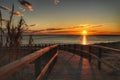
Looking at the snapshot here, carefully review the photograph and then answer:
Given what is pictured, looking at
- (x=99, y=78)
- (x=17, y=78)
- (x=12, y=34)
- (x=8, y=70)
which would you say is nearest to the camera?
(x=8, y=70)

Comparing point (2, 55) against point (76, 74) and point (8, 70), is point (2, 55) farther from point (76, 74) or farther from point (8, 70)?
point (76, 74)

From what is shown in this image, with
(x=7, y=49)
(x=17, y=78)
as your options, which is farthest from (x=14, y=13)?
(x=17, y=78)

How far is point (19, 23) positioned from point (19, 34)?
0.31 meters

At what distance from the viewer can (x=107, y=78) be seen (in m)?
8.33

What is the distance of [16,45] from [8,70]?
2.97m

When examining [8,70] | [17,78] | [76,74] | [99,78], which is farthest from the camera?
[76,74]

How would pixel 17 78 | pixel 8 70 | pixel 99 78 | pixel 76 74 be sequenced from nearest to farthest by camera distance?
1. pixel 8 70
2. pixel 17 78
3. pixel 99 78
4. pixel 76 74

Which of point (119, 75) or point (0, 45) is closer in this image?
point (0, 45)

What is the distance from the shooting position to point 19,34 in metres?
5.31

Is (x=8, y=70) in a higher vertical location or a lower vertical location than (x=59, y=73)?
higher

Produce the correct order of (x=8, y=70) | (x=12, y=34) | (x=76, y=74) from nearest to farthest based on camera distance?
(x=8, y=70)
(x=12, y=34)
(x=76, y=74)

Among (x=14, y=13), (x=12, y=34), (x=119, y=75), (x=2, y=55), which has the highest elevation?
(x=14, y=13)

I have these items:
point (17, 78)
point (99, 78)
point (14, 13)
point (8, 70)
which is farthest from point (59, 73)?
point (8, 70)

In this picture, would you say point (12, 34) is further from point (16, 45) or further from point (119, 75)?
point (119, 75)
